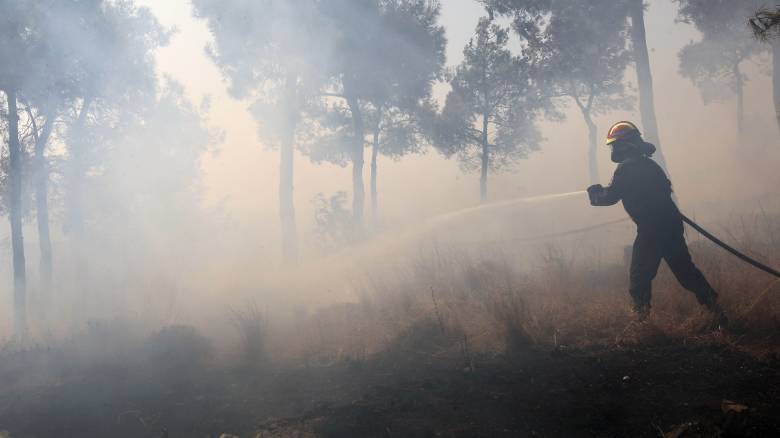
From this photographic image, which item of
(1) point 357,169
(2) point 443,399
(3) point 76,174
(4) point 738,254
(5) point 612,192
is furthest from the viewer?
(1) point 357,169

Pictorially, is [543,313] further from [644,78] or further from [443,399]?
[644,78]

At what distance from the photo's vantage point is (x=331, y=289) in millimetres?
11406

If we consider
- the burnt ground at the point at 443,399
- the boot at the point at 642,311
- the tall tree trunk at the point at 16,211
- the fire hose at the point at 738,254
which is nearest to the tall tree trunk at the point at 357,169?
the tall tree trunk at the point at 16,211

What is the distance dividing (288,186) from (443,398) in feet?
41.3

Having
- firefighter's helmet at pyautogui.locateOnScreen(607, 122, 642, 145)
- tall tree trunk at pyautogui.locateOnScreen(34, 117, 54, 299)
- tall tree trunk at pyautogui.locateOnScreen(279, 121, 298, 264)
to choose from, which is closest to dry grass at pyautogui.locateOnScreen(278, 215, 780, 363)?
firefighter's helmet at pyautogui.locateOnScreen(607, 122, 642, 145)

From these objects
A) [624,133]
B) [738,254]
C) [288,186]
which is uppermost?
[288,186]

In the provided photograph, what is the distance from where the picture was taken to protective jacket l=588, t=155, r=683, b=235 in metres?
5.23

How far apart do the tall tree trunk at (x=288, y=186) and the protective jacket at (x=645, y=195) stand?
11537 mm

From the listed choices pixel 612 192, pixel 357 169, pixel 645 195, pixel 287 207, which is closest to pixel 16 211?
pixel 287 207

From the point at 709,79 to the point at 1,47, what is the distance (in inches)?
1131

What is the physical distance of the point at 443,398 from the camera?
14.5ft

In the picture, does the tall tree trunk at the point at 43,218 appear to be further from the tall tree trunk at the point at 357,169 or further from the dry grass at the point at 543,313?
the dry grass at the point at 543,313

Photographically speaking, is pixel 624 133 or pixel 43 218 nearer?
pixel 624 133

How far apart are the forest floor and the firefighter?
70cm
